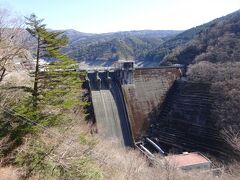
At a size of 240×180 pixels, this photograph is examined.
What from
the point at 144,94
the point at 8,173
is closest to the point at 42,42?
the point at 8,173

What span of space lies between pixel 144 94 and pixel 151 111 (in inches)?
54.4

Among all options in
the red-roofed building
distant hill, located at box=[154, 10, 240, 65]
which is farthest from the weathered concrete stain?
distant hill, located at box=[154, 10, 240, 65]

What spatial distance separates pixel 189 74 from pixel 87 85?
32.0 feet

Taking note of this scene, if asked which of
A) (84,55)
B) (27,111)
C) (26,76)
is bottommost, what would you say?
(84,55)

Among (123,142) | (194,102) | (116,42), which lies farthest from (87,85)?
(116,42)

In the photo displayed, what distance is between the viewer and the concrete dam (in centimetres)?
2016

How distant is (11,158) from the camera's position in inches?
356

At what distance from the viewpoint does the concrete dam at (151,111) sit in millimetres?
20156

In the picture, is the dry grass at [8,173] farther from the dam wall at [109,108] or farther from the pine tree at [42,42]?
the dam wall at [109,108]

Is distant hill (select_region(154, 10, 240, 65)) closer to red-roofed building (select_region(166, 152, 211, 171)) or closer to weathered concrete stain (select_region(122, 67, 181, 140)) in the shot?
weathered concrete stain (select_region(122, 67, 181, 140))

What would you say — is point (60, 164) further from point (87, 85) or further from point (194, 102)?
point (194, 102)

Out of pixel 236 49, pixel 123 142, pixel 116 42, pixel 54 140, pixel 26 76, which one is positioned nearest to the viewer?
pixel 54 140

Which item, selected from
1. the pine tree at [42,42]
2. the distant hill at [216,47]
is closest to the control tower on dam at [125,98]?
the distant hill at [216,47]

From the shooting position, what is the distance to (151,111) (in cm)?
2291
